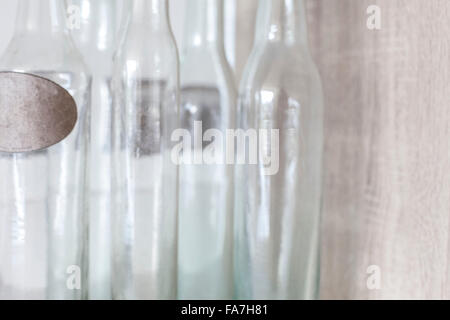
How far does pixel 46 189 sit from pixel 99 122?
8 centimetres

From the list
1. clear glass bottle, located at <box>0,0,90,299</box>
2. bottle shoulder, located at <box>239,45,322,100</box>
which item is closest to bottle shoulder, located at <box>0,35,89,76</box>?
clear glass bottle, located at <box>0,0,90,299</box>

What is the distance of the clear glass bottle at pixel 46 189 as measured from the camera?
1.41 feet

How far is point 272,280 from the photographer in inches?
17.3

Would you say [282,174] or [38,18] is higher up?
[38,18]

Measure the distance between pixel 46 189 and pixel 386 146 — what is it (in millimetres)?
274

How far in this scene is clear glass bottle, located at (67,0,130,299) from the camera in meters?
0.48

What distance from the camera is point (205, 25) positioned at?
49 cm

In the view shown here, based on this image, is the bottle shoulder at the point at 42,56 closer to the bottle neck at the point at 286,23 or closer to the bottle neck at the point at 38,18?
the bottle neck at the point at 38,18

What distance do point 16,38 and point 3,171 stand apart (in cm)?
10

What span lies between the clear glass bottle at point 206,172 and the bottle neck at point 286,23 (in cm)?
5

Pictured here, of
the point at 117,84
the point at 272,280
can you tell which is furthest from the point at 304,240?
the point at 117,84

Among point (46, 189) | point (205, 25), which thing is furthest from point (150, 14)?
point (46, 189)

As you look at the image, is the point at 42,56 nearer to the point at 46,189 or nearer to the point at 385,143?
the point at 46,189

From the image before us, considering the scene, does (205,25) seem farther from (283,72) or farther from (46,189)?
(46,189)
